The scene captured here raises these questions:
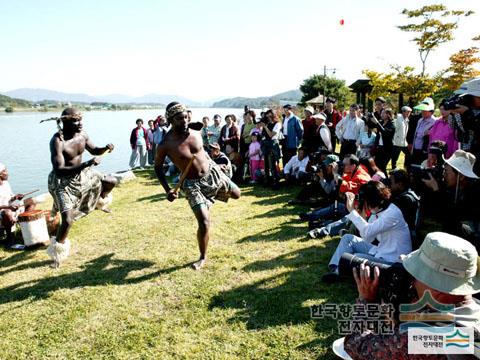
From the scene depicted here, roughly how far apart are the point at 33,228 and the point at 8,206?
25.2 inches

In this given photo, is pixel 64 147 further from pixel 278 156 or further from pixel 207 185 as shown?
pixel 278 156

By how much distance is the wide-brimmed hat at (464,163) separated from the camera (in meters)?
3.01

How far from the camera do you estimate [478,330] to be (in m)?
1.46

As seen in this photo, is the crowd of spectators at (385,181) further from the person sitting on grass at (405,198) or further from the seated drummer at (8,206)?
the seated drummer at (8,206)

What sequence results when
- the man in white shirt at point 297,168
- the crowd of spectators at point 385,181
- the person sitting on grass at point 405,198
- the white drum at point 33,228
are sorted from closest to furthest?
1. the crowd of spectators at point 385,181
2. the person sitting on grass at point 405,198
3. the white drum at point 33,228
4. the man in white shirt at point 297,168

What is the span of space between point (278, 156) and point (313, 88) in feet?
146

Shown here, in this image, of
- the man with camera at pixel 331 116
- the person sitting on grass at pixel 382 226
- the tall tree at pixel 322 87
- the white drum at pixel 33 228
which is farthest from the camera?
the tall tree at pixel 322 87

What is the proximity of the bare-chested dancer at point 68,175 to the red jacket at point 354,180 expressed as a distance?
335 centimetres

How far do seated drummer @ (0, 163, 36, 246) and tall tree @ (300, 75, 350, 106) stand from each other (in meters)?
46.7

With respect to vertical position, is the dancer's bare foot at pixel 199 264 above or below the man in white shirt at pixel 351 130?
below

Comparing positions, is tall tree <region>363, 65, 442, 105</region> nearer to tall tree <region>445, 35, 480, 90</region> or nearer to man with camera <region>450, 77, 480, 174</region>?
tall tree <region>445, 35, 480, 90</region>

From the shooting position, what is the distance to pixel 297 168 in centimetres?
806

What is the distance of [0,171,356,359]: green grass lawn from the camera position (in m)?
2.90

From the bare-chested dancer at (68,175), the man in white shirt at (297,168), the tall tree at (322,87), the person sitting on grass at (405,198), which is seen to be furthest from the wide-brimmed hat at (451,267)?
the tall tree at (322,87)
